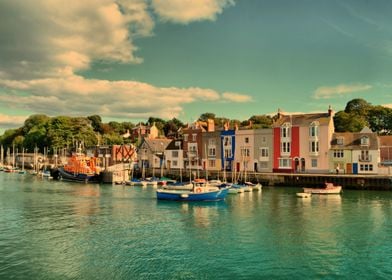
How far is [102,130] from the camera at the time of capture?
534ft

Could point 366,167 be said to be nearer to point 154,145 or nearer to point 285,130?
point 285,130

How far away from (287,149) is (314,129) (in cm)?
555

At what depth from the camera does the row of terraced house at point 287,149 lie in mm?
60263

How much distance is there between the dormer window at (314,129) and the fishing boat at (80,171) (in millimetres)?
39228

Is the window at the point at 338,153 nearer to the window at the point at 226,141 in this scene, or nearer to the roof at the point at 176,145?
the window at the point at 226,141

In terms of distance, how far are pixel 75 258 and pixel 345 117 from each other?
82.2 m

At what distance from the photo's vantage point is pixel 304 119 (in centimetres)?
Answer: 6525

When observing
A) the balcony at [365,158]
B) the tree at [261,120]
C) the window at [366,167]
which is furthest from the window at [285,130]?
the tree at [261,120]

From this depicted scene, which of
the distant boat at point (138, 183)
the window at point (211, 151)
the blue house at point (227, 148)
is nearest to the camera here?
the distant boat at point (138, 183)

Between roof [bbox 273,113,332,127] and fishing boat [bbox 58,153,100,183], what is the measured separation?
1394 inches

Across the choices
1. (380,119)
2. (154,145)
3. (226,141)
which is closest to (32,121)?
(154,145)

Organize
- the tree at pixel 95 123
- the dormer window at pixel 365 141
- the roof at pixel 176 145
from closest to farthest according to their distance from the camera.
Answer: the dormer window at pixel 365 141, the roof at pixel 176 145, the tree at pixel 95 123

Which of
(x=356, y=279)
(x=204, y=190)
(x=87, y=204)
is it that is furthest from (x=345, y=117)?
(x=356, y=279)

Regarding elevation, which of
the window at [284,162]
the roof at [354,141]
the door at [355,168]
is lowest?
the door at [355,168]
